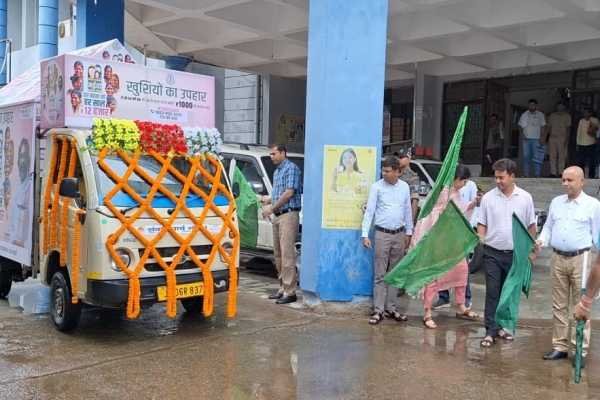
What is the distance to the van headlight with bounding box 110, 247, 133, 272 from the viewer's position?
18.9 feet

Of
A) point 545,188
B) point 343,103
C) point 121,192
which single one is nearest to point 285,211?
point 343,103

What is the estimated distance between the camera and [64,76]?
6234 millimetres

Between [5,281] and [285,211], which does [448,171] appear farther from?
[5,281]

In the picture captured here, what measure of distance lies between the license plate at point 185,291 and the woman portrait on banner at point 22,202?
1945 mm

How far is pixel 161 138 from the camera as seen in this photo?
249 inches

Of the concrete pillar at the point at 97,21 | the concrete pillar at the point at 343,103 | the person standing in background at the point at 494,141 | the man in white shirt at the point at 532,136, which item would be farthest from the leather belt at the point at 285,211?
the person standing in background at the point at 494,141

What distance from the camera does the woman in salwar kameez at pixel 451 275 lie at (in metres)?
6.86

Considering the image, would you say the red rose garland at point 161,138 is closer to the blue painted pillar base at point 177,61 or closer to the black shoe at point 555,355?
the black shoe at point 555,355

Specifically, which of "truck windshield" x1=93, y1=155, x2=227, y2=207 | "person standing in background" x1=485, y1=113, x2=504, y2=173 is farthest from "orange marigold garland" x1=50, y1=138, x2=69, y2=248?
"person standing in background" x1=485, y1=113, x2=504, y2=173

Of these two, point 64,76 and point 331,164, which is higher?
point 64,76

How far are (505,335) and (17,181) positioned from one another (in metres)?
5.51

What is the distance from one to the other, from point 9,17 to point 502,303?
2071 centimetres

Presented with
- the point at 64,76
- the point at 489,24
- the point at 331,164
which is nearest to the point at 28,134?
the point at 64,76

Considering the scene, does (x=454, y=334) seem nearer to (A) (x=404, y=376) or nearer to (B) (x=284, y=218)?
(A) (x=404, y=376)
